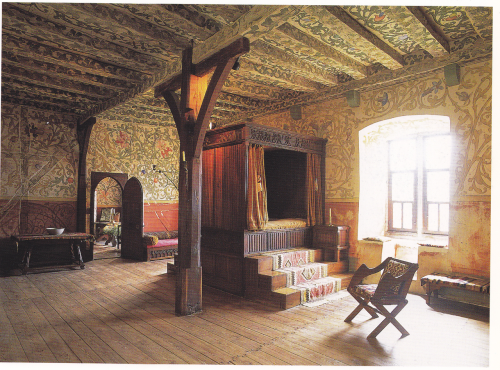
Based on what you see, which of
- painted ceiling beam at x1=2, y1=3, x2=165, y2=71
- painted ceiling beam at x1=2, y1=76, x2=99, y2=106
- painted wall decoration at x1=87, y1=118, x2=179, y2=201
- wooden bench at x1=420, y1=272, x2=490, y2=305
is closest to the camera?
painted ceiling beam at x1=2, y1=3, x2=165, y2=71

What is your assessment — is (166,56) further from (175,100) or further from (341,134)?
(341,134)

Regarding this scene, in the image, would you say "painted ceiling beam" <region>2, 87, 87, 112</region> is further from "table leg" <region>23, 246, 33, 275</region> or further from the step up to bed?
the step up to bed

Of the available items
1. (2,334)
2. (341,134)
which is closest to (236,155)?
(341,134)

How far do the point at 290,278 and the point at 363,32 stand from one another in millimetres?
3625

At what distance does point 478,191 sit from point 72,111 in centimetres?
859

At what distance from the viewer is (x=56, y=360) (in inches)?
123

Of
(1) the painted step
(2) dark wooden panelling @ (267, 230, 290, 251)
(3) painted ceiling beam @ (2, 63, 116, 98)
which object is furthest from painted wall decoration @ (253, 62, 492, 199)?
(3) painted ceiling beam @ (2, 63, 116, 98)

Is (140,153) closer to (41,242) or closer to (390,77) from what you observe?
(41,242)

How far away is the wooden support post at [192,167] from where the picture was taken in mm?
4344

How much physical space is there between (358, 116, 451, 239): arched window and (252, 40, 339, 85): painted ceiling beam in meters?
1.25

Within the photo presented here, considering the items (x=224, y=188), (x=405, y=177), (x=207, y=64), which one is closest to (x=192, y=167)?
(x=224, y=188)

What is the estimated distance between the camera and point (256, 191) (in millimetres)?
5492

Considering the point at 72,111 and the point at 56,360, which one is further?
the point at 72,111

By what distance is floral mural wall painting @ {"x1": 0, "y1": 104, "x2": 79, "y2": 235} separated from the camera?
747 cm
